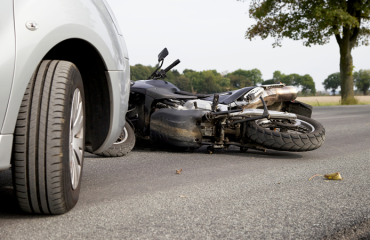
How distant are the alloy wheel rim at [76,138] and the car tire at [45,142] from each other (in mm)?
90

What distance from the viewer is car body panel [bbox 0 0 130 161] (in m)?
1.76

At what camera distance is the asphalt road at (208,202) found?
2.04 meters

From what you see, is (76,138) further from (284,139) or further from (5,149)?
(284,139)

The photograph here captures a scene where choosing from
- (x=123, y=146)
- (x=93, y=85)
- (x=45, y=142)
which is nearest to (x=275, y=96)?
(x=123, y=146)

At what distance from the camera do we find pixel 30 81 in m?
1.96

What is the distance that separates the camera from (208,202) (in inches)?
102

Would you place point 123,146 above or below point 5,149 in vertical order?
below

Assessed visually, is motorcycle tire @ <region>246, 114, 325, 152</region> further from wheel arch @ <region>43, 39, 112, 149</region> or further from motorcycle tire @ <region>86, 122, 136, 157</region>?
wheel arch @ <region>43, 39, 112, 149</region>

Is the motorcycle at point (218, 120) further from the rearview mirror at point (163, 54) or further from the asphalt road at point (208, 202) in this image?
the asphalt road at point (208, 202)

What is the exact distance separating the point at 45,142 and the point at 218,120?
2.97 m

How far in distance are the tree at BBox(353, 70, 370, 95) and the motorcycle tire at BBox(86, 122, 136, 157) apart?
148 metres

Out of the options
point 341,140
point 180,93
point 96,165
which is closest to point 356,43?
point 341,140

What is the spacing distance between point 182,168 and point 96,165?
0.92 meters

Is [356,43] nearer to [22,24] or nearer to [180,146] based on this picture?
[180,146]
